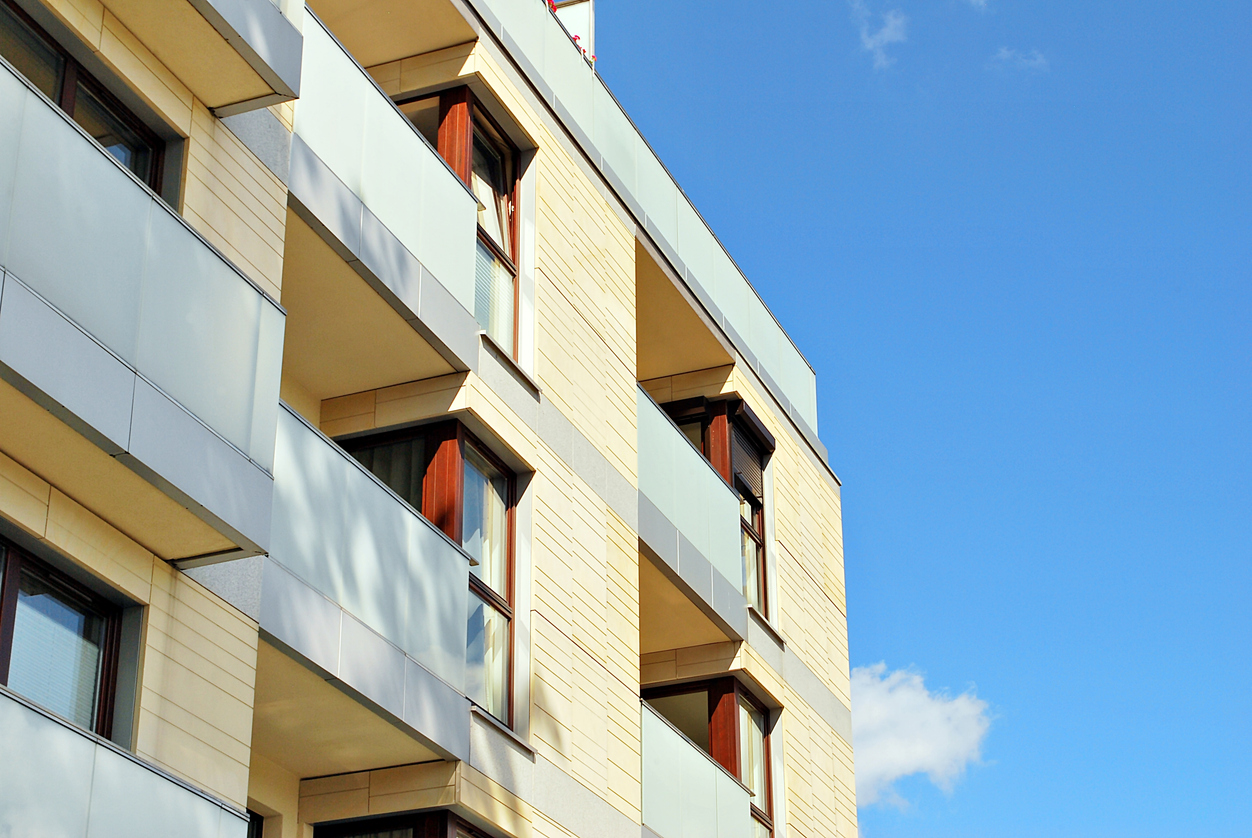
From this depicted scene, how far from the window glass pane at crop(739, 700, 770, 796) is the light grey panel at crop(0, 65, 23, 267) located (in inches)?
485

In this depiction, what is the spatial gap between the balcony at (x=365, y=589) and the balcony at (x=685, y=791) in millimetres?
3676

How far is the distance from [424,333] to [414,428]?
1.00 metres

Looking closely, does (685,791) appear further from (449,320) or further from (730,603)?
(449,320)

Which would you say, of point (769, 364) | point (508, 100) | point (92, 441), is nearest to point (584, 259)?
point (508, 100)

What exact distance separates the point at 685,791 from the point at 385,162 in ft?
22.9

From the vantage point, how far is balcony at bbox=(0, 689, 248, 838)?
25.8ft

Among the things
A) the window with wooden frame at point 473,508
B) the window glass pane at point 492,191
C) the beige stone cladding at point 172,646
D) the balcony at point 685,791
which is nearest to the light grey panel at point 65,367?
the beige stone cladding at point 172,646

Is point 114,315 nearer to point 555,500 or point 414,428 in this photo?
point 414,428

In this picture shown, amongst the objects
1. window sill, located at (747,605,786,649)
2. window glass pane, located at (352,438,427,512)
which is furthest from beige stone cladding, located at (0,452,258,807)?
window sill, located at (747,605,786,649)

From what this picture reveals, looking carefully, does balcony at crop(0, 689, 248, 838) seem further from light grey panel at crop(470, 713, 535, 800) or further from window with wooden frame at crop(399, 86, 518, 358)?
window with wooden frame at crop(399, 86, 518, 358)

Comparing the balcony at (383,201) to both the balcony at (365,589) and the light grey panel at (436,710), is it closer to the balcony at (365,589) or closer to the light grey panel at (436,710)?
the balcony at (365,589)

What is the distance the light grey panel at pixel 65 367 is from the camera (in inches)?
325

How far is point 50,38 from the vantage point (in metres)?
9.84

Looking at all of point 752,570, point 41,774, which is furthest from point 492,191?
point 41,774
